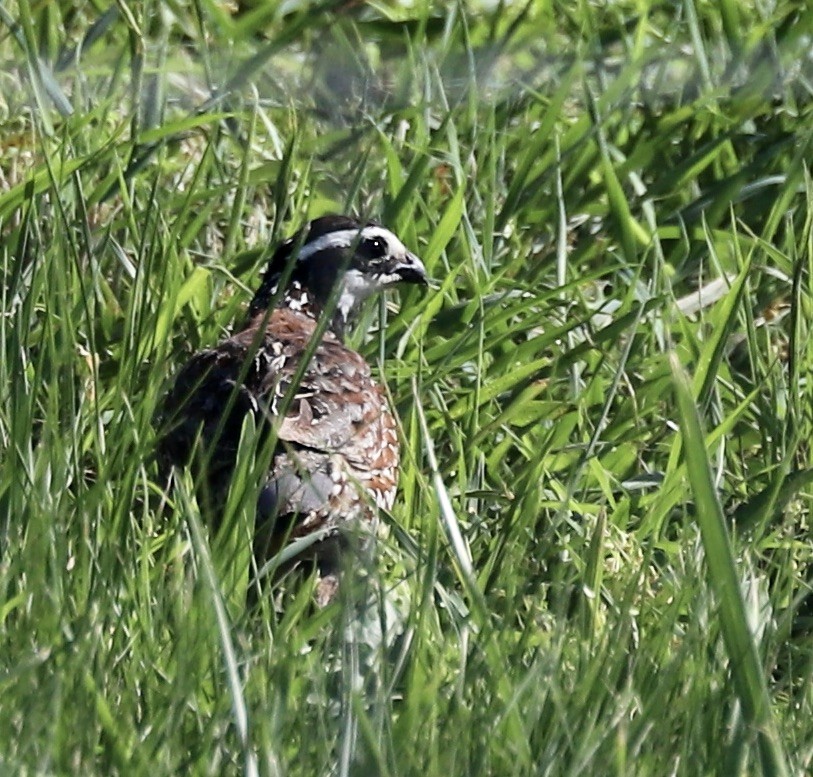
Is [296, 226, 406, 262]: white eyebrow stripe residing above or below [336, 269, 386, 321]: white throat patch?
above

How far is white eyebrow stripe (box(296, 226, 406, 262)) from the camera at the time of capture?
509cm

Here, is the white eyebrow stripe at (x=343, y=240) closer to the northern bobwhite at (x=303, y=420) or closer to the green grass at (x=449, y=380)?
the northern bobwhite at (x=303, y=420)

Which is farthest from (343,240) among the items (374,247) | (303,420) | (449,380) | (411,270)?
(303,420)

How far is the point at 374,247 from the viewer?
513cm

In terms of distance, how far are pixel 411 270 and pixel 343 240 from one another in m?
0.20

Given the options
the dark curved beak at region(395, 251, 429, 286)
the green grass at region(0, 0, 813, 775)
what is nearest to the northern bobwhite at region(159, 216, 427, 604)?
the dark curved beak at region(395, 251, 429, 286)

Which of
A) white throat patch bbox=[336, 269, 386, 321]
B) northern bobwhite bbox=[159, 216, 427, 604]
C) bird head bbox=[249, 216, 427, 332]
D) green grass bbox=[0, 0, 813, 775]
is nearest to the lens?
green grass bbox=[0, 0, 813, 775]

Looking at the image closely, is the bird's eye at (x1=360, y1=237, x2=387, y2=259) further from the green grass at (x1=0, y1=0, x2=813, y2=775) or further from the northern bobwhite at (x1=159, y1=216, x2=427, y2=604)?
the green grass at (x1=0, y1=0, x2=813, y2=775)

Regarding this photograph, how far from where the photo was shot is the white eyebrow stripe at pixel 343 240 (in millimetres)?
5094

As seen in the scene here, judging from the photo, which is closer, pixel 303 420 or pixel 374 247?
pixel 303 420

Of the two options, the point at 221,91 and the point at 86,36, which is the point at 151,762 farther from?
the point at 86,36

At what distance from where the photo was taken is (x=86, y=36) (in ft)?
18.6

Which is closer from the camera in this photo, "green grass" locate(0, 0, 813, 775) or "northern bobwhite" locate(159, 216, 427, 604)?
"green grass" locate(0, 0, 813, 775)

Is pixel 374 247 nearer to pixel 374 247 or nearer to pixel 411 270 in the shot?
pixel 374 247
